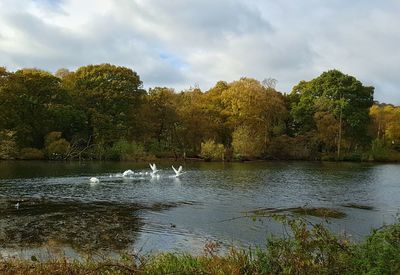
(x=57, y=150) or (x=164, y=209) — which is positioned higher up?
(x=57, y=150)

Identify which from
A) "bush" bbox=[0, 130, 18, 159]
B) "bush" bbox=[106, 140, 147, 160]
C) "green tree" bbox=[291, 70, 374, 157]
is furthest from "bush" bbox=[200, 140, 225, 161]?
"bush" bbox=[0, 130, 18, 159]

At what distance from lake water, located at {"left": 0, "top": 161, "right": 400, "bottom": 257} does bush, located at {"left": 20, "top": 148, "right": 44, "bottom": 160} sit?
23358 millimetres

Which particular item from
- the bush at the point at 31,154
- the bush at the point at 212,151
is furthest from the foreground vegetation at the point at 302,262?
the bush at the point at 212,151

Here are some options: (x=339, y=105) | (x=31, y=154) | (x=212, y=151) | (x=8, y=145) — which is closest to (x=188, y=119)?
(x=212, y=151)

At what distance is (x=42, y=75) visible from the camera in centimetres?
6322

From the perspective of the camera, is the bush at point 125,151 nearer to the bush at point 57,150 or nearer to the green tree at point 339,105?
the bush at point 57,150

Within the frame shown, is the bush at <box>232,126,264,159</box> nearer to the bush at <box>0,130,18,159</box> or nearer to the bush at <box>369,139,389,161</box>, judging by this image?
the bush at <box>369,139,389,161</box>

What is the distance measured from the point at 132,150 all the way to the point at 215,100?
17.5m

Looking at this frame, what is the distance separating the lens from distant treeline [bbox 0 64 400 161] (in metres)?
62.6

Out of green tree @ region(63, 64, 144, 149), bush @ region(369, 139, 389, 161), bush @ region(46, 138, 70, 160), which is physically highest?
green tree @ region(63, 64, 144, 149)

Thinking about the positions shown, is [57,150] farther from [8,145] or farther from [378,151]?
[378,151]

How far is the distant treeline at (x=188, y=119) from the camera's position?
62.6 m

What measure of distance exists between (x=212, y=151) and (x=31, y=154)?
24554mm

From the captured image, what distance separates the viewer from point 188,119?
70000 millimetres
